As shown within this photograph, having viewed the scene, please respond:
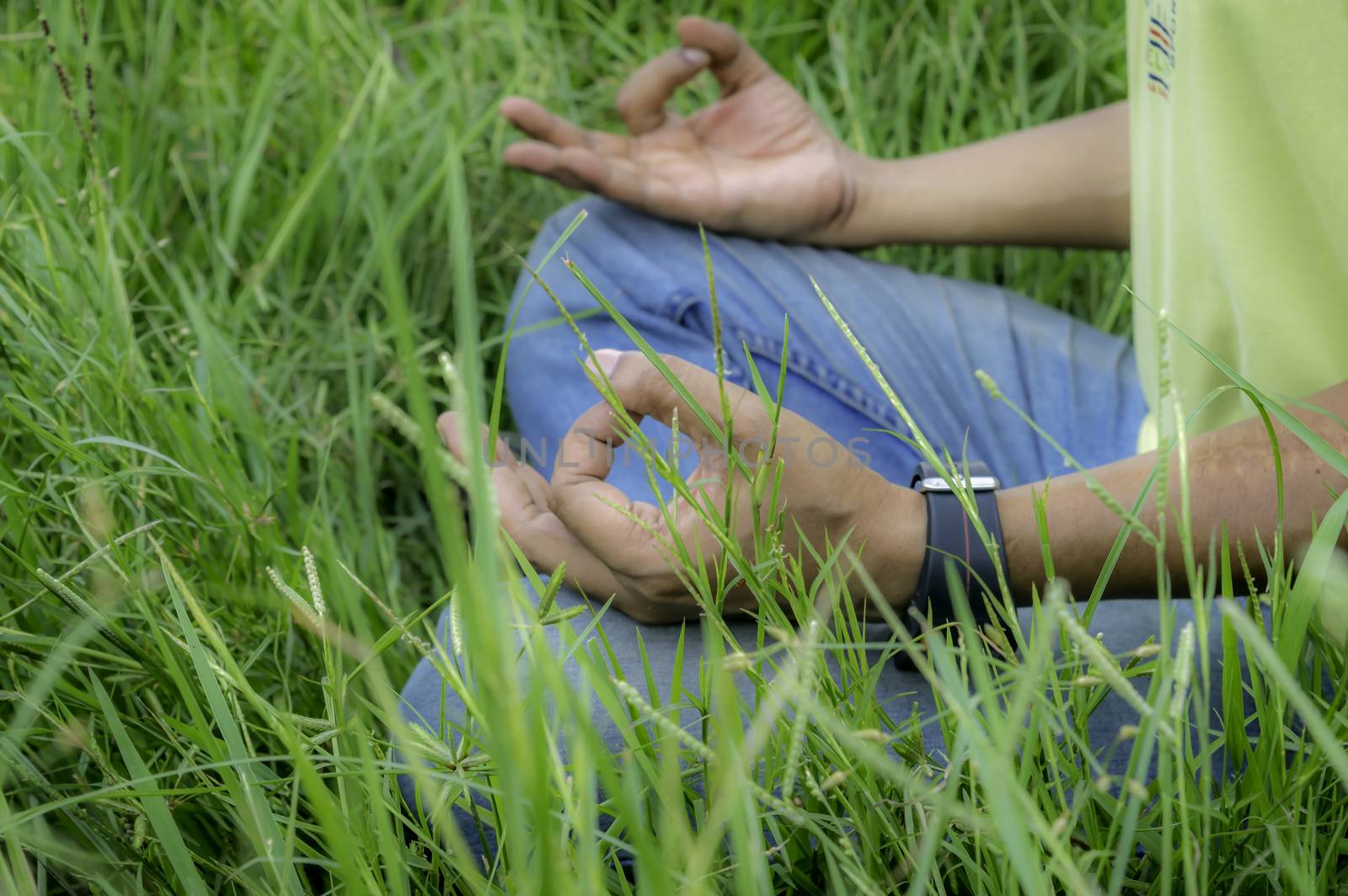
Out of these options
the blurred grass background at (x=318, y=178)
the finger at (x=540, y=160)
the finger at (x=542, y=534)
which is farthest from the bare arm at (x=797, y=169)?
the finger at (x=542, y=534)

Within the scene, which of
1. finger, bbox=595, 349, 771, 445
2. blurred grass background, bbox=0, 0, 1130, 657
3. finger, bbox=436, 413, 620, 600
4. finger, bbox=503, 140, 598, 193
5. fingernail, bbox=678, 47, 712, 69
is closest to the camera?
finger, bbox=595, 349, 771, 445

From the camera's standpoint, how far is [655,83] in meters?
1.55

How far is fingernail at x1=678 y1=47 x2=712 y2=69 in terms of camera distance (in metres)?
1.55

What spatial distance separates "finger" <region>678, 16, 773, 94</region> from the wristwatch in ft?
2.81

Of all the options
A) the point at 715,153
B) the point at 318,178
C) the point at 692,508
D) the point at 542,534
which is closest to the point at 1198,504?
the point at 692,508

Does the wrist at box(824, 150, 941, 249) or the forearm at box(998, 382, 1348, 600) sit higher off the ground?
the wrist at box(824, 150, 941, 249)

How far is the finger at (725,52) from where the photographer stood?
4.99 feet

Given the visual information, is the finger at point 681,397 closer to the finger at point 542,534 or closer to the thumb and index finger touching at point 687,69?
the finger at point 542,534

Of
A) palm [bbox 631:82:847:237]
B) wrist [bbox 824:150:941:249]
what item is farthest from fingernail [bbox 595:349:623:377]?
wrist [bbox 824:150:941:249]

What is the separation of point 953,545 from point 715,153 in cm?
85

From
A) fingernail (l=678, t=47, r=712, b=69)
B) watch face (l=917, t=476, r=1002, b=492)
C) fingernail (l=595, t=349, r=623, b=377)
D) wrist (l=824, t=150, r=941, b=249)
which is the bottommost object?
watch face (l=917, t=476, r=1002, b=492)

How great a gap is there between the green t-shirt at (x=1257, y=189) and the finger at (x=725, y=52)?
0.65 meters

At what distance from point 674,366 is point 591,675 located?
31cm

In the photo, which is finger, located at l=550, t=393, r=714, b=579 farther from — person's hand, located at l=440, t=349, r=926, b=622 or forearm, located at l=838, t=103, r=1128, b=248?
forearm, located at l=838, t=103, r=1128, b=248
